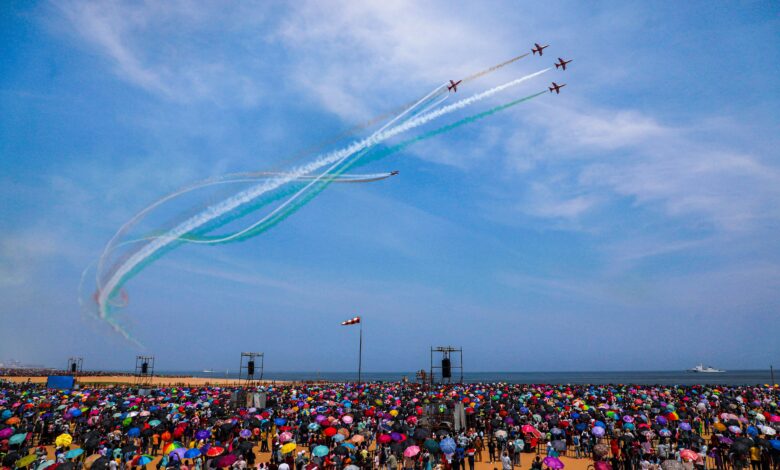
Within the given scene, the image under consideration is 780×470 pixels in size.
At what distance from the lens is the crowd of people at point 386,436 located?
1894 centimetres

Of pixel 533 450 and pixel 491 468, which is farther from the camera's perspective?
pixel 533 450

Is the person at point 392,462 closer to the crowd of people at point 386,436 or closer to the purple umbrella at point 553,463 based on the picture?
the crowd of people at point 386,436

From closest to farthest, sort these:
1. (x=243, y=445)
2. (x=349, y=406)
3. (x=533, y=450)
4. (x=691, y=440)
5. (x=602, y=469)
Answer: (x=602, y=469) < (x=243, y=445) < (x=691, y=440) < (x=533, y=450) < (x=349, y=406)

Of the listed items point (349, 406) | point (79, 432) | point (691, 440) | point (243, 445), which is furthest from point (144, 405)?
point (691, 440)

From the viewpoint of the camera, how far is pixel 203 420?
3139cm

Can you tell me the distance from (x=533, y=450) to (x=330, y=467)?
1363 centimetres

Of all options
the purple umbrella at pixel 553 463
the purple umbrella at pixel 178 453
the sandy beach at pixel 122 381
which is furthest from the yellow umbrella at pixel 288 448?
the sandy beach at pixel 122 381

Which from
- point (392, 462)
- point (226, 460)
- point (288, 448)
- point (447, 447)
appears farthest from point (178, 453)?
point (447, 447)

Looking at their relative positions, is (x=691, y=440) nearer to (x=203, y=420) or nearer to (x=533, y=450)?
(x=533, y=450)

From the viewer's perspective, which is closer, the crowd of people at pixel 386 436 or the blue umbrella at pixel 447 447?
the blue umbrella at pixel 447 447

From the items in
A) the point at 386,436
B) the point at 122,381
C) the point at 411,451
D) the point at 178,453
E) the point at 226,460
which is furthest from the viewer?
the point at 122,381

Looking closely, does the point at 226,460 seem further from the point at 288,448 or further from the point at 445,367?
the point at 445,367

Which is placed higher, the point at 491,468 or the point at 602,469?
the point at 602,469

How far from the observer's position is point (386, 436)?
2102 cm
